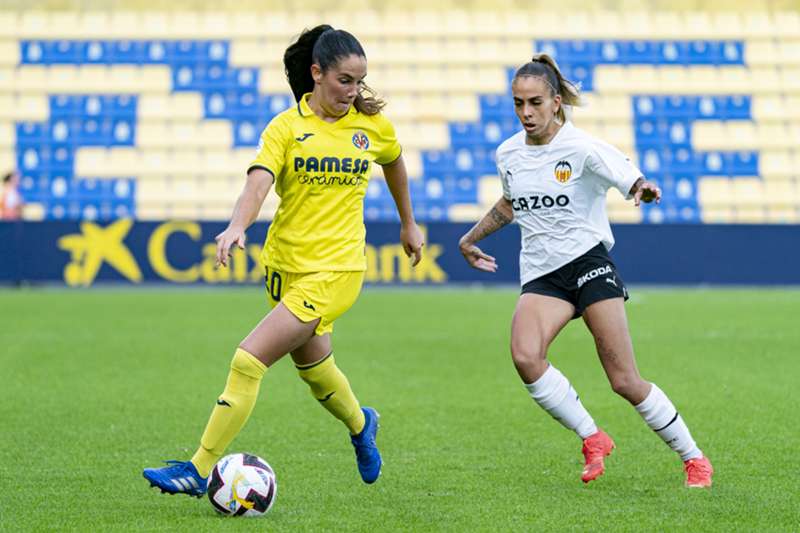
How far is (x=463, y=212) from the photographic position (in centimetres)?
2427

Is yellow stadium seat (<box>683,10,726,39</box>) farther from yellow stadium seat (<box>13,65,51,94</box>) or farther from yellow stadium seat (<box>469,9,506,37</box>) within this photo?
yellow stadium seat (<box>13,65,51,94</box>)

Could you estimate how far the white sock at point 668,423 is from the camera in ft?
20.0

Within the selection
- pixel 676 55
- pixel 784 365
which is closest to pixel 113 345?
pixel 784 365

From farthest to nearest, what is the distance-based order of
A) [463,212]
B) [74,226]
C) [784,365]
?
[463,212] < [74,226] < [784,365]

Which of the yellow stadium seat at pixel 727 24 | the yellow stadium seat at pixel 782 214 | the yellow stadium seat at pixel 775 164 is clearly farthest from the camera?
the yellow stadium seat at pixel 727 24

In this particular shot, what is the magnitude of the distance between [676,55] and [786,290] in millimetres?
6933

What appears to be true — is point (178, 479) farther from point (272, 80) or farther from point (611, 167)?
point (272, 80)

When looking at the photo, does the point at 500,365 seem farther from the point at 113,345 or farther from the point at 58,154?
the point at 58,154

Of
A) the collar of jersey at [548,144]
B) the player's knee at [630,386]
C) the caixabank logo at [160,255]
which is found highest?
the collar of jersey at [548,144]

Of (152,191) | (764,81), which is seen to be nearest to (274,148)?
(152,191)

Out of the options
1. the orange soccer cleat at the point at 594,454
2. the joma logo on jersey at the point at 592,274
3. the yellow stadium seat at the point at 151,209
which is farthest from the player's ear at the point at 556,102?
the yellow stadium seat at the point at 151,209

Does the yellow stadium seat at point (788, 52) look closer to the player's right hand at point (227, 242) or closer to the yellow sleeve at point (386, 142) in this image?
the yellow sleeve at point (386, 142)

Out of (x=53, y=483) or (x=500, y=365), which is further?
(x=500, y=365)

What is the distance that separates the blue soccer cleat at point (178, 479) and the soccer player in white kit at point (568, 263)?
1.61 meters
